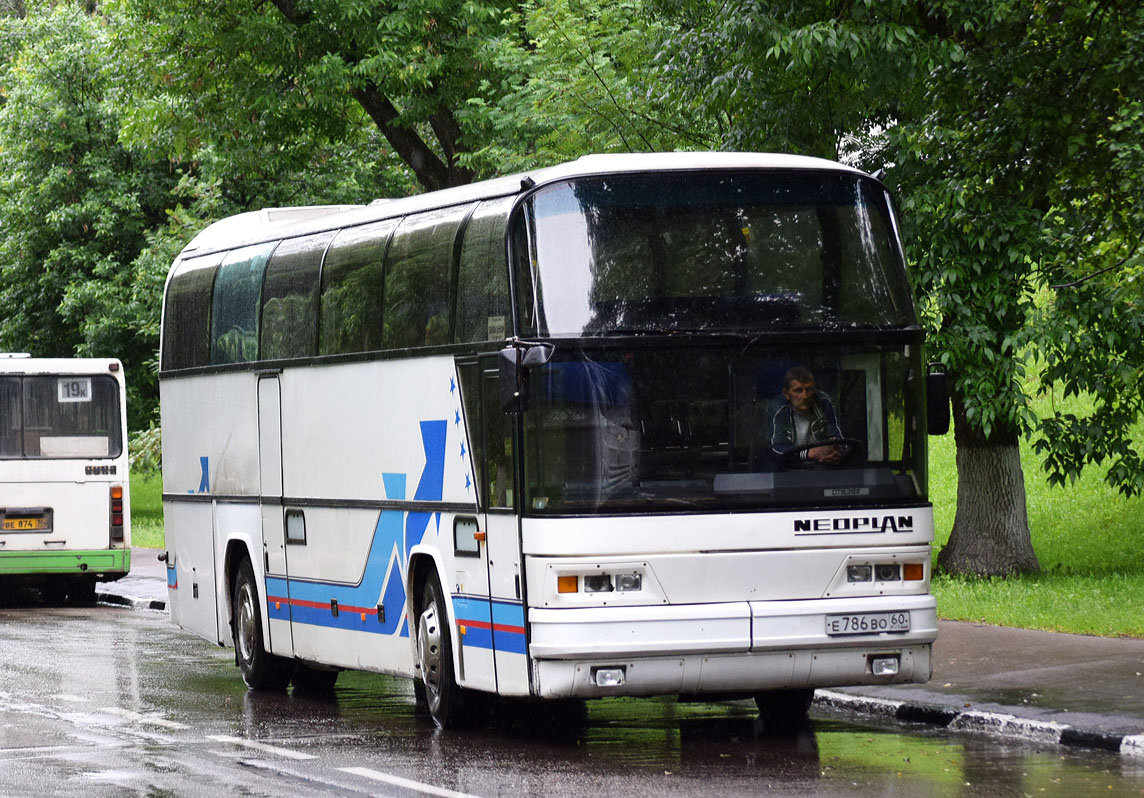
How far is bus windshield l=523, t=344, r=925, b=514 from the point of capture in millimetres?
10797

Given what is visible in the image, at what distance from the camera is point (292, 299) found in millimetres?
14828

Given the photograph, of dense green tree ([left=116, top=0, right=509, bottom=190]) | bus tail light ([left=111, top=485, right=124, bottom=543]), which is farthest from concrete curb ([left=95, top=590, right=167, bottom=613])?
dense green tree ([left=116, top=0, right=509, bottom=190])

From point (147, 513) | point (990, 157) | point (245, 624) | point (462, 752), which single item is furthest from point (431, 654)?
point (147, 513)

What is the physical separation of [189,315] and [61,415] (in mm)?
8268

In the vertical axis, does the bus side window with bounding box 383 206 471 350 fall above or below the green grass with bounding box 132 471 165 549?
above

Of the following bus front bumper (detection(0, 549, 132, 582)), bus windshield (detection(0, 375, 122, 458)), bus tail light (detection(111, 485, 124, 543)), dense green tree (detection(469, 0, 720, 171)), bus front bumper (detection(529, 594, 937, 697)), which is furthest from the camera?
bus tail light (detection(111, 485, 124, 543))

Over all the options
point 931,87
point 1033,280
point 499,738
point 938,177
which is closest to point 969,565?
point 1033,280

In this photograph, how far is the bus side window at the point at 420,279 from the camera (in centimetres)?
1230

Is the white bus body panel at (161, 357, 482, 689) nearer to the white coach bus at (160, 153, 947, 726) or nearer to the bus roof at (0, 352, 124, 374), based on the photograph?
the white coach bus at (160, 153, 947, 726)

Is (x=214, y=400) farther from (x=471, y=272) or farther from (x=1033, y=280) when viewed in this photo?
(x=1033, y=280)

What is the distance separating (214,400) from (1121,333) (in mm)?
9002

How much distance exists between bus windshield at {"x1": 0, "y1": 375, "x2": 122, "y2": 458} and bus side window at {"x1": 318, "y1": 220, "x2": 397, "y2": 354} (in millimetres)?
11528

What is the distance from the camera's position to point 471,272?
11.9 meters

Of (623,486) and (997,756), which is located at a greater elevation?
(623,486)
